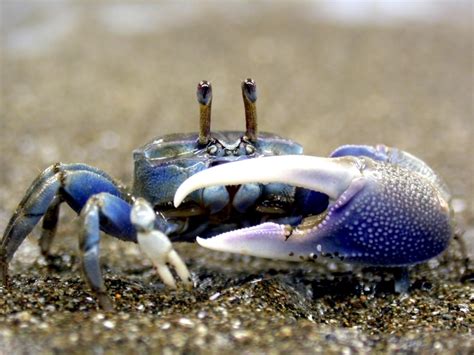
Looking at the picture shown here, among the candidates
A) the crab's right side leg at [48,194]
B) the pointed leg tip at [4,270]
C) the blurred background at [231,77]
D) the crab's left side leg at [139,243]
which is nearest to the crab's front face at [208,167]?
the crab's right side leg at [48,194]

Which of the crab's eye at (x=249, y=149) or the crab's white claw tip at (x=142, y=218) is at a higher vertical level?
the crab's eye at (x=249, y=149)

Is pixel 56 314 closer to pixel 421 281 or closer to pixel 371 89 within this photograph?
pixel 421 281

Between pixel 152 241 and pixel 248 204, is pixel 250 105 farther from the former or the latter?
pixel 152 241

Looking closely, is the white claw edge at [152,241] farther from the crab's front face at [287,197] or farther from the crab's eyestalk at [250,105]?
the crab's eyestalk at [250,105]

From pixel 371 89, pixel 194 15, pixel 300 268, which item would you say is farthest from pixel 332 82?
pixel 300 268

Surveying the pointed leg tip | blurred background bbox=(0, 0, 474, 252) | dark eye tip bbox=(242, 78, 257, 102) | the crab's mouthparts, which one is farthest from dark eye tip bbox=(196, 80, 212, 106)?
blurred background bbox=(0, 0, 474, 252)
